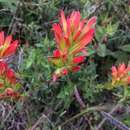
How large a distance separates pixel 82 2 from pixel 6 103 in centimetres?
63

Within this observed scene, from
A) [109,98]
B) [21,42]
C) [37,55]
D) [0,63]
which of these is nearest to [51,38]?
[21,42]

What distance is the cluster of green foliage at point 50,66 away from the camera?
1526 millimetres

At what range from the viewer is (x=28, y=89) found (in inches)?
62.7

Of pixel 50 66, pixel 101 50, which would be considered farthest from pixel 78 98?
pixel 101 50

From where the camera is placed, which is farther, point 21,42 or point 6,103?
point 21,42

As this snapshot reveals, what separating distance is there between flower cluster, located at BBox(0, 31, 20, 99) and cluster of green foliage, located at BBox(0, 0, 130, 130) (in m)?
0.12

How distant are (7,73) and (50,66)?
0.96 feet

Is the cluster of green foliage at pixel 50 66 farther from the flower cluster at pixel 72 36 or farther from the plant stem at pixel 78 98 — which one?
the flower cluster at pixel 72 36

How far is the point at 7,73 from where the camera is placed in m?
1.28

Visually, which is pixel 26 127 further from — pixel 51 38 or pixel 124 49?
pixel 124 49

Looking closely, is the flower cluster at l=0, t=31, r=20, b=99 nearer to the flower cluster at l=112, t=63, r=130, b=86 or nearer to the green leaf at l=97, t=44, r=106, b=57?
the flower cluster at l=112, t=63, r=130, b=86

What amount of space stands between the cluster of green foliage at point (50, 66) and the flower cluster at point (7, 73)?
0.39 feet

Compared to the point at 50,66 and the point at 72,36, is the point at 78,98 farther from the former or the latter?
the point at 72,36

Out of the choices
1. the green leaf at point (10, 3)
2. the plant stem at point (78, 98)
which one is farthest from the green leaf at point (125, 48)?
the green leaf at point (10, 3)
